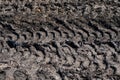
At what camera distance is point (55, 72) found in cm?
137

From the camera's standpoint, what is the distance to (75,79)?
1.36 metres

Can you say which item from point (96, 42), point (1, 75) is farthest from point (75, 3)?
point (1, 75)

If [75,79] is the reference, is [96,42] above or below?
above

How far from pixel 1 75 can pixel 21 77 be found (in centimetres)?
8

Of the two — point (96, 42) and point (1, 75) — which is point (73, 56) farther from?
point (1, 75)

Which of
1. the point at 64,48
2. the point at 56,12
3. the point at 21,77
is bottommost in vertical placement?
the point at 21,77

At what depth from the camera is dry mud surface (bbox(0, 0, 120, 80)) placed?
54.0 inches

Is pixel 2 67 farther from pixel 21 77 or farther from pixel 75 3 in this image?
pixel 75 3

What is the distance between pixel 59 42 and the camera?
1418mm

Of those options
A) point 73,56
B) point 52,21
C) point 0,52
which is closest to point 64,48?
point 73,56

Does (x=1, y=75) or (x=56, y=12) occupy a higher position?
(x=56, y=12)

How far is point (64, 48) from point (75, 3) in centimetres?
27

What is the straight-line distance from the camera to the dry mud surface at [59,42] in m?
1.37

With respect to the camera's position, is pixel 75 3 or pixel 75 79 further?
pixel 75 3
